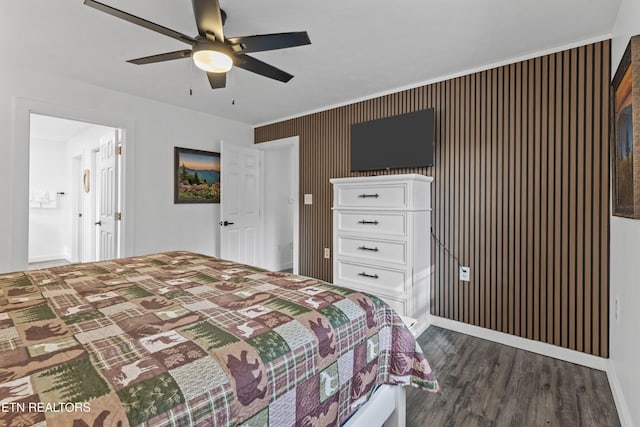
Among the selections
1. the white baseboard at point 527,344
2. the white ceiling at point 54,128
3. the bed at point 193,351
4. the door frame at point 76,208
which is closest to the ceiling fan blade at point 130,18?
the bed at point 193,351

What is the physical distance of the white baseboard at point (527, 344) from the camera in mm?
2178

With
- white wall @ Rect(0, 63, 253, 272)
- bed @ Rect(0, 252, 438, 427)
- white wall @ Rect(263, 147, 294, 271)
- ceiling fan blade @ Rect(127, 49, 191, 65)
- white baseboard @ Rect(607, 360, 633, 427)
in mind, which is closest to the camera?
bed @ Rect(0, 252, 438, 427)

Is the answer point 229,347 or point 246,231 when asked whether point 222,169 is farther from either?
point 229,347

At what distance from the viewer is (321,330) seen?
3.48 ft

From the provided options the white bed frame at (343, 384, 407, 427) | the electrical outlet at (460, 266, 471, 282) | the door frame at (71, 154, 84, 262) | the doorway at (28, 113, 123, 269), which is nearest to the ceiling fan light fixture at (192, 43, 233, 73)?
the white bed frame at (343, 384, 407, 427)

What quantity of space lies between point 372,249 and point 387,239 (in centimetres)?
19

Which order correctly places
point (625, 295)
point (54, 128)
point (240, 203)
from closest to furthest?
1. point (625, 295)
2. point (240, 203)
3. point (54, 128)

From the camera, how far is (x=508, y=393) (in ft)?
6.14

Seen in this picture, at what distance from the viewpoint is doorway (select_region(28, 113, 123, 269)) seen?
16.8ft

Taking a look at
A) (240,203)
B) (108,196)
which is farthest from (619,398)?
(108,196)

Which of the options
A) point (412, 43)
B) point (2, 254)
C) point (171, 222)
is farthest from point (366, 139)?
point (2, 254)

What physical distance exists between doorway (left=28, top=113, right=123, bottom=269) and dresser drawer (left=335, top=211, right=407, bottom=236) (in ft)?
14.2

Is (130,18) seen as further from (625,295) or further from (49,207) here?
(49,207)

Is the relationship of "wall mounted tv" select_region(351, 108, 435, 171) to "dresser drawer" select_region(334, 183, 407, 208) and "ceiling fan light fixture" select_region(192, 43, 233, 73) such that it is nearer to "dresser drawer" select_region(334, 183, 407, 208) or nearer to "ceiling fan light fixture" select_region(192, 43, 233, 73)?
"dresser drawer" select_region(334, 183, 407, 208)
